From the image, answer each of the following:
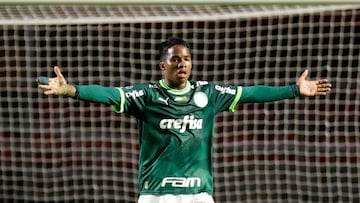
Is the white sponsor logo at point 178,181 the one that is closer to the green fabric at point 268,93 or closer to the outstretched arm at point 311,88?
the green fabric at point 268,93

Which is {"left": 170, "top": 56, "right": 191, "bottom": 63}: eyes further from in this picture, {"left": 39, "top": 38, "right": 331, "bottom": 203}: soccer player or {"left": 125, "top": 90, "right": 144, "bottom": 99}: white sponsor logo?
{"left": 125, "top": 90, "right": 144, "bottom": 99}: white sponsor logo

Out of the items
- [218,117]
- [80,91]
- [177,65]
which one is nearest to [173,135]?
[177,65]

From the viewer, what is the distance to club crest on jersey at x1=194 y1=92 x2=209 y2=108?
5.54 meters

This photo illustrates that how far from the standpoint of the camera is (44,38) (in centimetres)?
836

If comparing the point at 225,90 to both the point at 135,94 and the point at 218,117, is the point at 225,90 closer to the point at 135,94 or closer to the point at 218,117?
the point at 135,94

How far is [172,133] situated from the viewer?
548cm

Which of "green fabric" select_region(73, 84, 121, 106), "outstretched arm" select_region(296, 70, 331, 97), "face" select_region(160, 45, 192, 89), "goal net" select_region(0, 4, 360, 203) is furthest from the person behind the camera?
"goal net" select_region(0, 4, 360, 203)

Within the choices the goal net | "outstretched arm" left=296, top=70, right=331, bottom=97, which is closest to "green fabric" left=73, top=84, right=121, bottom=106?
"outstretched arm" left=296, top=70, right=331, bottom=97

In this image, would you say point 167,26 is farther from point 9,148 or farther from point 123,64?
point 9,148

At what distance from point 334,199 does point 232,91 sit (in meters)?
3.36

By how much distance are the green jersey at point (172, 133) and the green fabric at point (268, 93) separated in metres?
0.21

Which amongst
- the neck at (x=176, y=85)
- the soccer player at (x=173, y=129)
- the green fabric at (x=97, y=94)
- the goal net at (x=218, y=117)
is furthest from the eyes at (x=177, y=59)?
the goal net at (x=218, y=117)

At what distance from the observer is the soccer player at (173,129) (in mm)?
5469

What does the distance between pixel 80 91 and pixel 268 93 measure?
1.12 m
